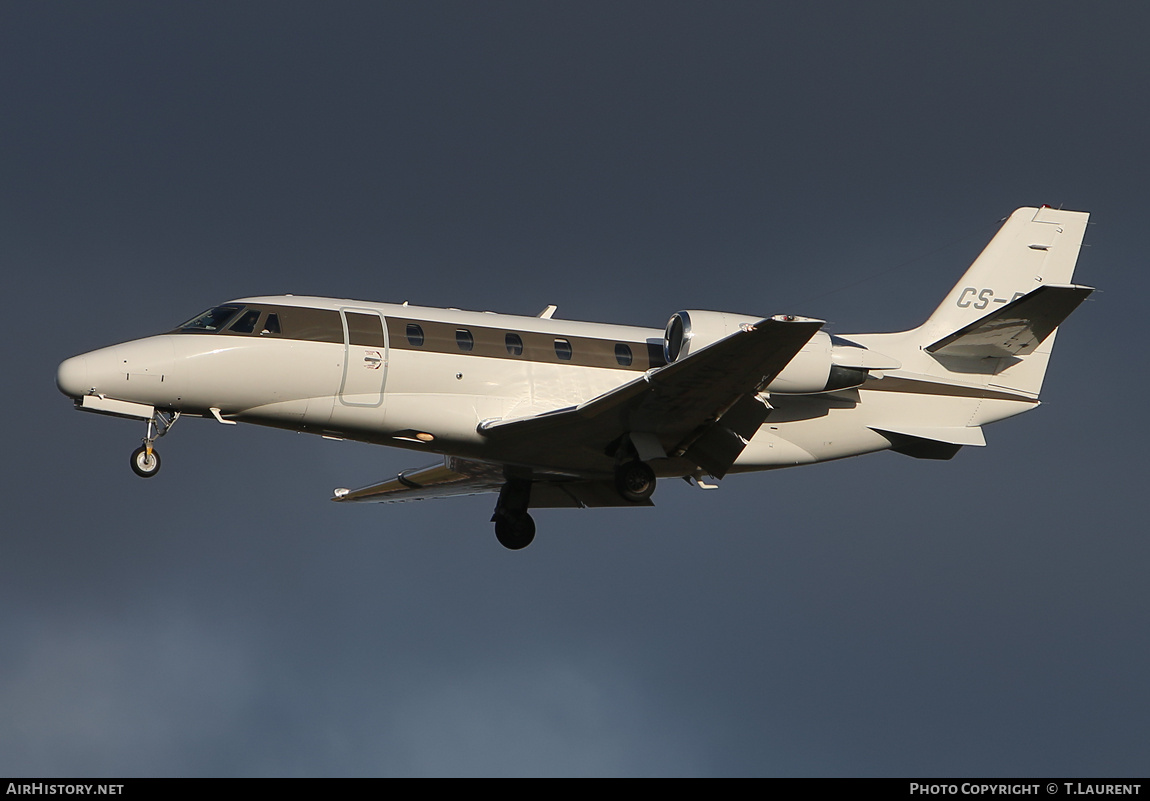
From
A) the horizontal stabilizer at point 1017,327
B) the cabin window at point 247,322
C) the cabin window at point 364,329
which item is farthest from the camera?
the horizontal stabilizer at point 1017,327

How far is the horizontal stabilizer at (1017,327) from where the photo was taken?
2348 cm

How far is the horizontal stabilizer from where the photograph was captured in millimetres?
23484

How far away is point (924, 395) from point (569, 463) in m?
6.92

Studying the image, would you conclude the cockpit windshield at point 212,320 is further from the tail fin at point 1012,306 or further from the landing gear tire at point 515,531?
the tail fin at point 1012,306

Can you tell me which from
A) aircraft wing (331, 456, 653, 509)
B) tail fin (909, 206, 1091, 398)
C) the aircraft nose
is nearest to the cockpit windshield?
the aircraft nose

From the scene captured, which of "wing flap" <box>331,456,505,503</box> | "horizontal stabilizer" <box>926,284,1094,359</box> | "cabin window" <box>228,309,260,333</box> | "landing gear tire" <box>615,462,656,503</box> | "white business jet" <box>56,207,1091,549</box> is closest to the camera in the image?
"white business jet" <box>56,207,1091,549</box>

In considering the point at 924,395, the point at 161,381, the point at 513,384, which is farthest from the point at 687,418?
the point at 161,381

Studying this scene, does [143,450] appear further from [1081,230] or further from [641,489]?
[1081,230]

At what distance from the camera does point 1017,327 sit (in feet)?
80.2

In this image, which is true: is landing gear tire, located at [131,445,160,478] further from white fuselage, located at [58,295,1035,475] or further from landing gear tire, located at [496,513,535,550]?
landing gear tire, located at [496,513,535,550]

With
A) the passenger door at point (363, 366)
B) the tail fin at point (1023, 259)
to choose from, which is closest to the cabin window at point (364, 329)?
the passenger door at point (363, 366)

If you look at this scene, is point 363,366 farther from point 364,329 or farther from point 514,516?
point 514,516

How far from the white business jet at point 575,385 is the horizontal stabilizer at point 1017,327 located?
0.04m

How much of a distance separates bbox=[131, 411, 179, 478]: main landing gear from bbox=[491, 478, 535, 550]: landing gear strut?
6900mm
